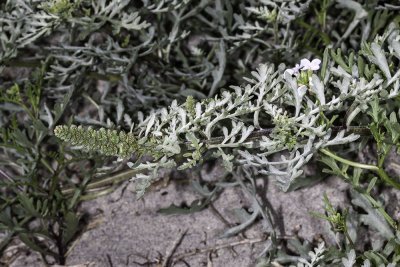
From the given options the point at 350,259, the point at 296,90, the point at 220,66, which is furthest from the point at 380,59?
the point at 220,66

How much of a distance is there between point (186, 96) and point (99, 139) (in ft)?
2.01

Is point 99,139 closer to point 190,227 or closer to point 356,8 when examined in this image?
point 190,227

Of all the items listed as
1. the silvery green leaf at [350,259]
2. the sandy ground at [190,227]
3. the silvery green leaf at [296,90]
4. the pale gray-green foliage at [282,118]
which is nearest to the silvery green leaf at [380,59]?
the pale gray-green foliage at [282,118]

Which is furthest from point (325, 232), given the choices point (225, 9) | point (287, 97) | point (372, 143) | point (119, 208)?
point (225, 9)

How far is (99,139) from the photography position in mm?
1058

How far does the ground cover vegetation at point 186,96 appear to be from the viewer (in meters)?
1.30

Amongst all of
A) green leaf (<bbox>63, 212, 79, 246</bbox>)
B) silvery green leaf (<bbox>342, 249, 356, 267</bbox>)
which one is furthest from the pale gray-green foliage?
green leaf (<bbox>63, 212, 79, 246</bbox>)

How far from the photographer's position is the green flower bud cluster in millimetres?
1038

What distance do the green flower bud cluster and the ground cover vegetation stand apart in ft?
0.31

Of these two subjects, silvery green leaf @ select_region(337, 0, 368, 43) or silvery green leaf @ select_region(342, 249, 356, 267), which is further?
silvery green leaf @ select_region(337, 0, 368, 43)

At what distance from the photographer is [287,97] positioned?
3.99 feet

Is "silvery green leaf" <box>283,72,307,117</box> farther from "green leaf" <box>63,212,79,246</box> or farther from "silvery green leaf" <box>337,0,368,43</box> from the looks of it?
"green leaf" <box>63,212,79,246</box>

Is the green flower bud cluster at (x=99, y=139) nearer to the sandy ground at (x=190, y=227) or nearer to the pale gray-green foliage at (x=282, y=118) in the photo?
the pale gray-green foliage at (x=282, y=118)

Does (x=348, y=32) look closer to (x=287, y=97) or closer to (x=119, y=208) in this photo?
(x=287, y=97)
